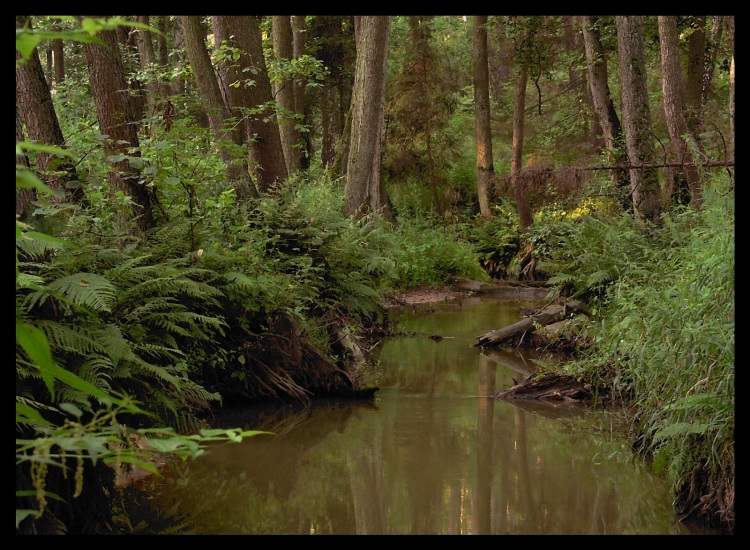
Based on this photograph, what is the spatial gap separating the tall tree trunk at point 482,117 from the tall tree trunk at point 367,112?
36.8 feet

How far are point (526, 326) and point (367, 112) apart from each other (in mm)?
4452

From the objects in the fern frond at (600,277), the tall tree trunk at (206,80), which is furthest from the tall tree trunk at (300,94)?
the fern frond at (600,277)

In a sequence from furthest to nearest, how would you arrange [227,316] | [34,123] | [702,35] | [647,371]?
[702,35], [227,316], [34,123], [647,371]

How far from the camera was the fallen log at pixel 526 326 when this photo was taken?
10.9 m

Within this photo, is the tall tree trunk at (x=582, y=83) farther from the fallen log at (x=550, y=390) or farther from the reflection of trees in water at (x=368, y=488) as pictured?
the reflection of trees in water at (x=368, y=488)

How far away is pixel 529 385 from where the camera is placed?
8.00 meters

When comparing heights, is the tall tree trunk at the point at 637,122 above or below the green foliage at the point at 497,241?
above

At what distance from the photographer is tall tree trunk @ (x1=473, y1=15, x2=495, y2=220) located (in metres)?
23.6

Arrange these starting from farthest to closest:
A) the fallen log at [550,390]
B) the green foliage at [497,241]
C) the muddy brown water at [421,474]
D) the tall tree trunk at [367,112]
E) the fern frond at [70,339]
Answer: the green foliage at [497,241] → the tall tree trunk at [367,112] → the fallen log at [550,390] → the muddy brown water at [421,474] → the fern frond at [70,339]

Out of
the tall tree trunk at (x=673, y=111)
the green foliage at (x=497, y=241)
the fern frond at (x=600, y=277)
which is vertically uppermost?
the tall tree trunk at (x=673, y=111)

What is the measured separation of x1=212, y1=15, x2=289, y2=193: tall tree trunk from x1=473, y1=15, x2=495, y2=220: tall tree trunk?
42.5ft

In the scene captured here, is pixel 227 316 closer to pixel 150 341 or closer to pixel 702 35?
pixel 150 341
